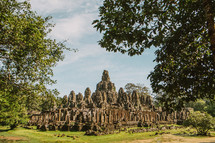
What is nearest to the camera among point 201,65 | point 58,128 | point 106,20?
point 106,20

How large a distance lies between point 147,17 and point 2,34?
941 cm

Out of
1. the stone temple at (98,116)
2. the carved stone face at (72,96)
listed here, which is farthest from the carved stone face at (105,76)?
the carved stone face at (72,96)

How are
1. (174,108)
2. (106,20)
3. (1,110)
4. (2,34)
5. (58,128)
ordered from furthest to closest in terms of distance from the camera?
(58,128)
(1,110)
(2,34)
(174,108)
(106,20)

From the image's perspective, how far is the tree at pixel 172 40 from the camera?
23.6 ft

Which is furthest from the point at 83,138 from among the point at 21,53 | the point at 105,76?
the point at 105,76

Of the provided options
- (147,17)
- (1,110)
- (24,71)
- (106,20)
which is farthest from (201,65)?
(1,110)

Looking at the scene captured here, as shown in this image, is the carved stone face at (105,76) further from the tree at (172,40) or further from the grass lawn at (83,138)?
the tree at (172,40)

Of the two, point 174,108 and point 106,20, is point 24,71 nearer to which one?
point 106,20

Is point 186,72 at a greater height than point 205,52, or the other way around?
point 205,52

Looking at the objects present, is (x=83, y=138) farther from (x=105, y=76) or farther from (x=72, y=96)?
(x=105, y=76)

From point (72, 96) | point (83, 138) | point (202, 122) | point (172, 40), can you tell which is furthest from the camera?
point (72, 96)

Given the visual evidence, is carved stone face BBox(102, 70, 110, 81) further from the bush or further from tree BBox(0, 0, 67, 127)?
tree BBox(0, 0, 67, 127)

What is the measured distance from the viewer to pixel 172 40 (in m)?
7.85

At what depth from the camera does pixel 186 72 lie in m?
7.77
